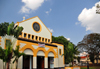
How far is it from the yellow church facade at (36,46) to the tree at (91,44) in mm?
17981

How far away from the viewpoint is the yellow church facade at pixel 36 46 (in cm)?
2930

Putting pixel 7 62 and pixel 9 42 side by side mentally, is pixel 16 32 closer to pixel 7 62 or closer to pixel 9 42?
pixel 9 42

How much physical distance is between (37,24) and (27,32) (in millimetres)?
4965

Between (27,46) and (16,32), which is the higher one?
(16,32)

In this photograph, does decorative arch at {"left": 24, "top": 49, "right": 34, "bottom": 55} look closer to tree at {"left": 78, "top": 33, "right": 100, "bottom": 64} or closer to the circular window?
the circular window

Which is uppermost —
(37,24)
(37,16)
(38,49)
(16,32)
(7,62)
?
(37,16)

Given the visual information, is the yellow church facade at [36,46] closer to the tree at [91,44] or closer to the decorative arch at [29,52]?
the decorative arch at [29,52]

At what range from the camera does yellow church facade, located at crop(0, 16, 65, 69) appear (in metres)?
29.3

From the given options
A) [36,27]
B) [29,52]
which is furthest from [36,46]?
[36,27]

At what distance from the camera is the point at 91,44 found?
55.4m

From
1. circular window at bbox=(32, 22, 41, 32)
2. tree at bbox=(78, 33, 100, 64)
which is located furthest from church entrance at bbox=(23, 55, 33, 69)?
tree at bbox=(78, 33, 100, 64)

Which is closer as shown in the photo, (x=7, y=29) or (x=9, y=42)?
(x=9, y=42)

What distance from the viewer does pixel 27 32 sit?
3416cm

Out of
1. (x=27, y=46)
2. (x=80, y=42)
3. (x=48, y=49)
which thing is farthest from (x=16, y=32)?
(x=80, y=42)
